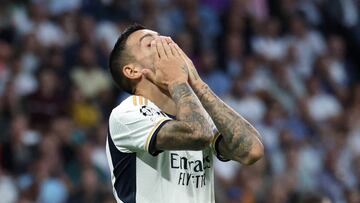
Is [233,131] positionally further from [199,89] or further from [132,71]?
[132,71]

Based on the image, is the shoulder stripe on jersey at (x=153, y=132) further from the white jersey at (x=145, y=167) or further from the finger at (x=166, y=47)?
the finger at (x=166, y=47)

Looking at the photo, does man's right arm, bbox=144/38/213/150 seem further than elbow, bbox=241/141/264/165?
No

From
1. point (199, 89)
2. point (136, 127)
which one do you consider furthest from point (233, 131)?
point (136, 127)

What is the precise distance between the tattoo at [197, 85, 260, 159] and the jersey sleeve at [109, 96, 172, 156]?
0.89 ft

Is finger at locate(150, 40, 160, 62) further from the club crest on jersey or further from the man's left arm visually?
the club crest on jersey

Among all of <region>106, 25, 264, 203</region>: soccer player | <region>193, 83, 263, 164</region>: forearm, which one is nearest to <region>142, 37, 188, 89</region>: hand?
<region>106, 25, 264, 203</region>: soccer player

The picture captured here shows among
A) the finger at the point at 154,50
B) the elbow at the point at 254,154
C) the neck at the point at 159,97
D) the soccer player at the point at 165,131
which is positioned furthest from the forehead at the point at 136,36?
the elbow at the point at 254,154

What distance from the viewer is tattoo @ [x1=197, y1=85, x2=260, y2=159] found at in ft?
16.8

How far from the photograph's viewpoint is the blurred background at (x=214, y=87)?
1064cm

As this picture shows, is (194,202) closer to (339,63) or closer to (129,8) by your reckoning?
(129,8)

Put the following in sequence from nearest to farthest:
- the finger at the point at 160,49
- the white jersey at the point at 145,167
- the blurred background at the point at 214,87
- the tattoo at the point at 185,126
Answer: the tattoo at the point at 185,126 → the white jersey at the point at 145,167 → the finger at the point at 160,49 → the blurred background at the point at 214,87

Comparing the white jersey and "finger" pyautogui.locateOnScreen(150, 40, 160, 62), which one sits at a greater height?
"finger" pyautogui.locateOnScreen(150, 40, 160, 62)

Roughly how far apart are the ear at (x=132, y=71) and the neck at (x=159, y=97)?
0.05 meters

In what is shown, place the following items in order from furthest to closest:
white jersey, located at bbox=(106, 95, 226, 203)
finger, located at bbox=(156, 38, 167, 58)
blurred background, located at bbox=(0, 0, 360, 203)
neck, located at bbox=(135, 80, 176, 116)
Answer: blurred background, located at bbox=(0, 0, 360, 203)
neck, located at bbox=(135, 80, 176, 116)
finger, located at bbox=(156, 38, 167, 58)
white jersey, located at bbox=(106, 95, 226, 203)
